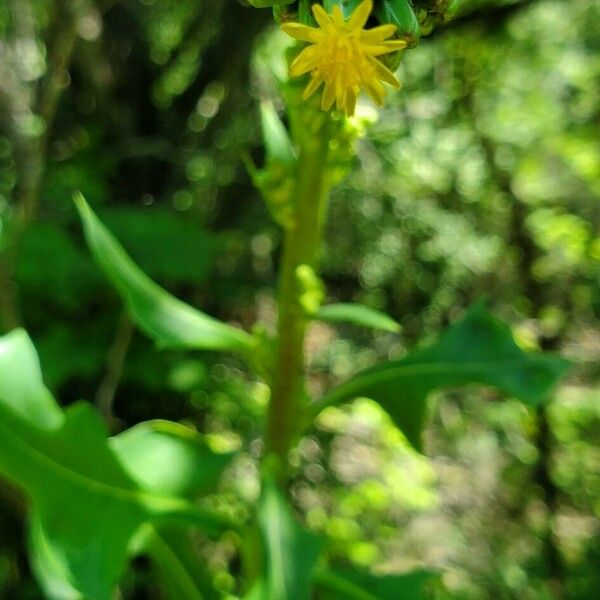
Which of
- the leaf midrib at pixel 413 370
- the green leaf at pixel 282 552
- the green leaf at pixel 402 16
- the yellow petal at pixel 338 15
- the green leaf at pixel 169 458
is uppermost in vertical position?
the green leaf at pixel 402 16

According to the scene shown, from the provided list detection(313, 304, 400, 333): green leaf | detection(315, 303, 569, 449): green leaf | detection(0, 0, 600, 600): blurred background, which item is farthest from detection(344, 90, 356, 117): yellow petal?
detection(0, 0, 600, 600): blurred background

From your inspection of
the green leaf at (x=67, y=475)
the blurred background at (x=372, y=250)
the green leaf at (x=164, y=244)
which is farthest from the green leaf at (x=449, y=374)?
the green leaf at (x=164, y=244)

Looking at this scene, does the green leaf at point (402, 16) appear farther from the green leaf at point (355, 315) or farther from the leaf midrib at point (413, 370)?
the leaf midrib at point (413, 370)

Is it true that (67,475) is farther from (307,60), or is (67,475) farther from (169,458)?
(307,60)

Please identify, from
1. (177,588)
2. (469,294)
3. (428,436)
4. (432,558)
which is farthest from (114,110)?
(177,588)

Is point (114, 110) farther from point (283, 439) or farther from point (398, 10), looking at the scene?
point (398, 10)

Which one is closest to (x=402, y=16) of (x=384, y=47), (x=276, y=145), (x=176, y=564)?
(x=384, y=47)

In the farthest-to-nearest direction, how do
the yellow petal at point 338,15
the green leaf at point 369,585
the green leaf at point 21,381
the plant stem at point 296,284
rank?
the green leaf at point 369,585
the green leaf at point 21,381
the plant stem at point 296,284
the yellow petal at point 338,15
